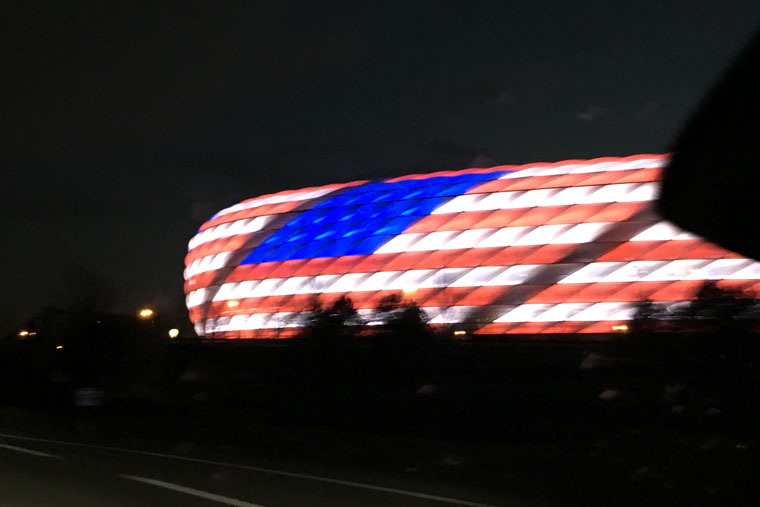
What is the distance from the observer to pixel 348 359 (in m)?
23.2

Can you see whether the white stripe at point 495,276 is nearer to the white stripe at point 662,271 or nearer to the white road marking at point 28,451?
the white stripe at point 662,271

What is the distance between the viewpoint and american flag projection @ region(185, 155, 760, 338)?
152 ft

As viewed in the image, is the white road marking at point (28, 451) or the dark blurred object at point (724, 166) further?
the white road marking at point (28, 451)

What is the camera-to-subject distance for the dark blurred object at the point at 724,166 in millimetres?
4523

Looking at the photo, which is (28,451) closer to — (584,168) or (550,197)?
(550,197)

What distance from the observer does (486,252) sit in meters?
49.7

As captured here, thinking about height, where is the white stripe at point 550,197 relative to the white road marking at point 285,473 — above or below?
above

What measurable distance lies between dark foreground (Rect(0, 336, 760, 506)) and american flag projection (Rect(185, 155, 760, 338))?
59.7 feet

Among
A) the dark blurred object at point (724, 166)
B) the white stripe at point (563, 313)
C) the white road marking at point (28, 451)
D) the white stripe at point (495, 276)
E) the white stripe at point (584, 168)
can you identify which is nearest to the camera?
the dark blurred object at point (724, 166)

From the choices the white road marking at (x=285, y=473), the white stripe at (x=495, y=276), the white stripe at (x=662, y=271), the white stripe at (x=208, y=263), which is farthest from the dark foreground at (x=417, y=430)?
the white stripe at (x=208, y=263)

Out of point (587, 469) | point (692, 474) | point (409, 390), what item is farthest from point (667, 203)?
point (409, 390)

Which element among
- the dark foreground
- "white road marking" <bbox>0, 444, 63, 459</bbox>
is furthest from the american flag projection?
"white road marking" <bbox>0, 444, 63, 459</bbox>

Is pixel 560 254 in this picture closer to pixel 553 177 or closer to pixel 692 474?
pixel 553 177

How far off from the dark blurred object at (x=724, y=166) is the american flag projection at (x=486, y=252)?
34.9m
